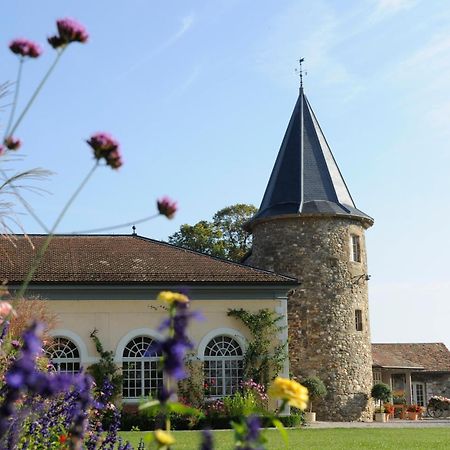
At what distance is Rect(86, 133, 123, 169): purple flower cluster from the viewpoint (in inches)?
131

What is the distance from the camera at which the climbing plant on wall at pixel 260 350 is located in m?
22.5

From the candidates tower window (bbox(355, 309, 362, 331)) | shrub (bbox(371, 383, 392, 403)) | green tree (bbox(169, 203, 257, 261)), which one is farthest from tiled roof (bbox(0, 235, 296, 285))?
green tree (bbox(169, 203, 257, 261))

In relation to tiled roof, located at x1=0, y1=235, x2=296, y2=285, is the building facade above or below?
below

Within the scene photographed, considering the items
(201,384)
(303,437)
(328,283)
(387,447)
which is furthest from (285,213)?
(387,447)

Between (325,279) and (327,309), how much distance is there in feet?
3.11

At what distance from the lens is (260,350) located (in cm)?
2259

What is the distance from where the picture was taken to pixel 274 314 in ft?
75.2

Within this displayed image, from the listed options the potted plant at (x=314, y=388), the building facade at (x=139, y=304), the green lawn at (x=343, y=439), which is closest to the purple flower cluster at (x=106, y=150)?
the green lawn at (x=343, y=439)

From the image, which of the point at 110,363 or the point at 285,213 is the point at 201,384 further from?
the point at 285,213

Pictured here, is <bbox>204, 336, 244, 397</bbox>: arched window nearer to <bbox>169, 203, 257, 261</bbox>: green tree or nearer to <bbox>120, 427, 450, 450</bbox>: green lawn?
<bbox>120, 427, 450, 450</bbox>: green lawn

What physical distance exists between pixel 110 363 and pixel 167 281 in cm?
256

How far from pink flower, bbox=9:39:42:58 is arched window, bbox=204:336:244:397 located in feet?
63.1

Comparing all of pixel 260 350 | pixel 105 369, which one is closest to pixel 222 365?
pixel 260 350

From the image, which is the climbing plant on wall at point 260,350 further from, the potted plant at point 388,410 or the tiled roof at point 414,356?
the tiled roof at point 414,356
